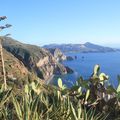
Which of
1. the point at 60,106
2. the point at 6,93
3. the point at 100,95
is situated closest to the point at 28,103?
the point at 60,106

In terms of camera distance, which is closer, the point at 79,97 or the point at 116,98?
the point at 116,98

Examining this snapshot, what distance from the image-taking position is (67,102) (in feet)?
31.9

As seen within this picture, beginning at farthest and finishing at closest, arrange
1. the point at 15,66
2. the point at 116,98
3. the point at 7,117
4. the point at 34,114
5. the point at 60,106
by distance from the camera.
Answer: the point at 15,66, the point at 116,98, the point at 60,106, the point at 7,117, the point at 34,114

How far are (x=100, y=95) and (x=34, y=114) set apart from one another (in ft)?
14.8

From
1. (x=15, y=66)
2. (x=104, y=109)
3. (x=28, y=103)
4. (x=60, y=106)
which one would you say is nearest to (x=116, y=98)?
(x=104, y=109)

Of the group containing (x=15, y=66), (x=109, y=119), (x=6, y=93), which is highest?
(x=6, y=93)

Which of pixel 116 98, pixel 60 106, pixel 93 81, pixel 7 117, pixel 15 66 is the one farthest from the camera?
pixel 15 66

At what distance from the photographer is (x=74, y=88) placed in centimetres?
1310

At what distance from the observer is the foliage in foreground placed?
30.0 feet

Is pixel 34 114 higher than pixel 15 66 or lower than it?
higher

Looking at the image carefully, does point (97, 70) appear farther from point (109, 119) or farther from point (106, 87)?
point (109, 119)

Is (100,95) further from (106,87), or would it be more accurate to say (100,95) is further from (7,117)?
(7,117)

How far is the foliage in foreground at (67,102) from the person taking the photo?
913 centimetres

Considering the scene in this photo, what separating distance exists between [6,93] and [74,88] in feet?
9.54
